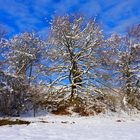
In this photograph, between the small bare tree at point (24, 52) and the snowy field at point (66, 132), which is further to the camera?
the small bare tree at point (24, 52)

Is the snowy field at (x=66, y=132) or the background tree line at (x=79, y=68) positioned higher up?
the background tree line at (x=79, y=68)

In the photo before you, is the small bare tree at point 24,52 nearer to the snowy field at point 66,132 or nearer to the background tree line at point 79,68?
the background tree line at point 79,68

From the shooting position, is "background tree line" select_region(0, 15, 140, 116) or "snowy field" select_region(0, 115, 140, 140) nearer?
"snowy field" select_region(0, 115, 140, 140)

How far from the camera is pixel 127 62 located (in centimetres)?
3644

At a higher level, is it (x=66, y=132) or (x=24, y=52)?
(x=24, y=52)

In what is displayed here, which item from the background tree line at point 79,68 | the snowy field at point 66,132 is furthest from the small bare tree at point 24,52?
the snowy field at point 66,132

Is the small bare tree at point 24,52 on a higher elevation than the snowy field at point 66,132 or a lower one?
higher

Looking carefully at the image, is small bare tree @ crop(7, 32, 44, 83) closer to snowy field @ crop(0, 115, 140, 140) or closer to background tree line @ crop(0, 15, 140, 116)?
background tree line @ crop(0, 15, 140, 116)

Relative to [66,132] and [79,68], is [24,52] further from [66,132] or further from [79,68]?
[66,132]

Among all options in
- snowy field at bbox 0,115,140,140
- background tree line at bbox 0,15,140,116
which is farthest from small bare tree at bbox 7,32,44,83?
snowy field at bbox 0,115,140,140

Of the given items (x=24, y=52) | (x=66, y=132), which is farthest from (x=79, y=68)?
(x=66, y=132)

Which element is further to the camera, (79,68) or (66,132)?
(79,68)

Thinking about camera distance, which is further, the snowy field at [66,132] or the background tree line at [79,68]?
the background tree line at [79,68]

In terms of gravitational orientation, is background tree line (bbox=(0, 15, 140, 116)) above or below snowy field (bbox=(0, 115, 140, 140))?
above
